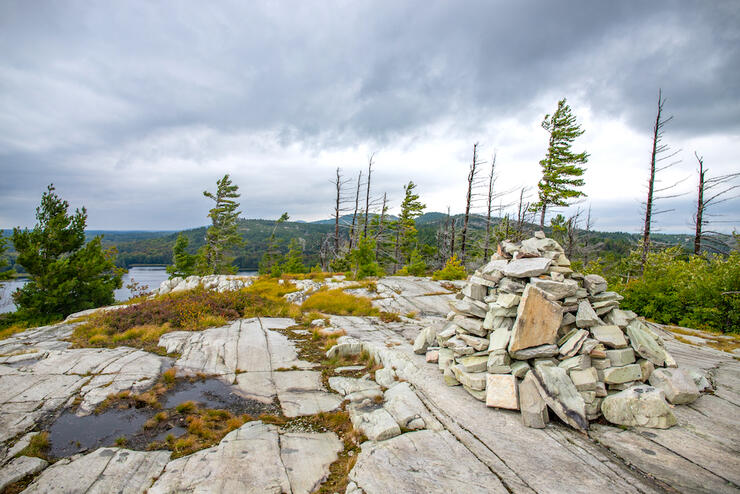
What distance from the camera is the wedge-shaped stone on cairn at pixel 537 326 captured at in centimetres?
637

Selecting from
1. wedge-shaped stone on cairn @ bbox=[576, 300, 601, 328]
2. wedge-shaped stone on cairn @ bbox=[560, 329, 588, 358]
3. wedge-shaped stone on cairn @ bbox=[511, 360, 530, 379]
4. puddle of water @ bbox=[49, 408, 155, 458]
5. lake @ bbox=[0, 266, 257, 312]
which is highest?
wedge-shaped stone on cairn @ bbox=[576, 300, 601, 328]

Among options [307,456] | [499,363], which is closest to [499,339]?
[499,363]

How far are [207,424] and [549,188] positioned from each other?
29717mm

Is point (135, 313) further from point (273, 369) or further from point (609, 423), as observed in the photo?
point (609, 423)

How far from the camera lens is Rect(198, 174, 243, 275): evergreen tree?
123 feet

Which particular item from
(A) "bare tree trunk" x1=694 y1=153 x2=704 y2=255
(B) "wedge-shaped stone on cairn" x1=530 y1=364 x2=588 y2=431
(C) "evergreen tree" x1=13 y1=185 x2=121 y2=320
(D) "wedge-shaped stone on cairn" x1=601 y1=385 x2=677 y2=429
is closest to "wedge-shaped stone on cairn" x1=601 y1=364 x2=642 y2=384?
(D) "wedge-shaped stone on cairn" x1=601 y1=385 x2=677 y2=429

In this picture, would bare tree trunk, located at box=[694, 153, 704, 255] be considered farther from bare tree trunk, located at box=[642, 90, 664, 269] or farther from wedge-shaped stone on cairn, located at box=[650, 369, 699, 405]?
wedge-shaped stone on cairn, located at box=[650, 369, 699, 405]

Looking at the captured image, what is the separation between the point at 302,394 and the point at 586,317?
23.7 ft

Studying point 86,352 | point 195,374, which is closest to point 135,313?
point 86,352

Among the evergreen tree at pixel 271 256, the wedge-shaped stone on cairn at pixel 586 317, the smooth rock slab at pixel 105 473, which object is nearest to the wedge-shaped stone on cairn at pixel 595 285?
the wedge-shaped stone on cairn at pixel 586 317

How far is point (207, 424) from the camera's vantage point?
242 inches

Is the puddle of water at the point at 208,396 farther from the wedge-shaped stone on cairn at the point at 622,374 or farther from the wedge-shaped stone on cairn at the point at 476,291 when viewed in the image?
the wedge-shaped stone on cairn at the point at 622,374

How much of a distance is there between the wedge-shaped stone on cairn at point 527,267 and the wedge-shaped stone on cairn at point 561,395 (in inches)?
86.5

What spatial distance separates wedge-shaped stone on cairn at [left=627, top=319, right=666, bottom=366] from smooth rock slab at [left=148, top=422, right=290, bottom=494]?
765cm
